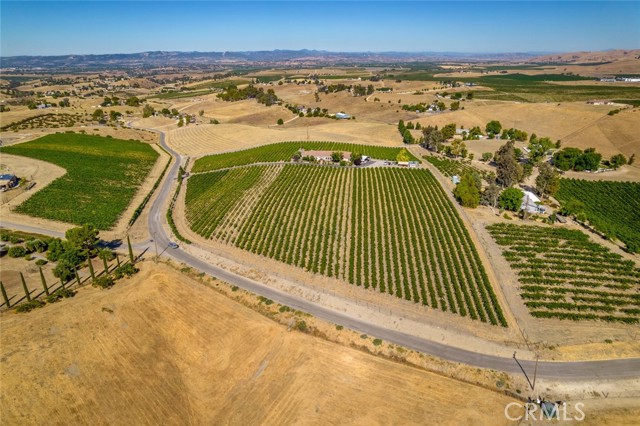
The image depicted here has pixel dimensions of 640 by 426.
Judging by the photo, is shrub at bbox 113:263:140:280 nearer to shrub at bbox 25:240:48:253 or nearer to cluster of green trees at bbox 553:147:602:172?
shrub at bbox 25:240:48:253

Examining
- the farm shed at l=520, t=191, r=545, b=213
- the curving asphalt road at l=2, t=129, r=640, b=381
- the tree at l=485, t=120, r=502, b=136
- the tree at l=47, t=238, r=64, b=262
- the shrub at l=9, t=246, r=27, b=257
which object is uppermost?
the tree at l=485, t=120, r=502, b=136

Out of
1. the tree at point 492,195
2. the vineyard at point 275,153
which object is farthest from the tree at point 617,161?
the vineyard at point 275,153

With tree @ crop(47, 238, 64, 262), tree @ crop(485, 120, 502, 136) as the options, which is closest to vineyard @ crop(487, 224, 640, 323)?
tree @ crop(47, 238, 64, 262)

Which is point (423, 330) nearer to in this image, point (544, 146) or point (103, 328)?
point (103, 328)

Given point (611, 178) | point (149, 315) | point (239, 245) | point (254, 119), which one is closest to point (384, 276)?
point (239, 245)

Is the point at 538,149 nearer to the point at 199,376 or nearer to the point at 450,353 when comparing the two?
the point at 450,353

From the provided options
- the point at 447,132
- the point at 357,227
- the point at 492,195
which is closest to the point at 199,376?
the point at 357,227
